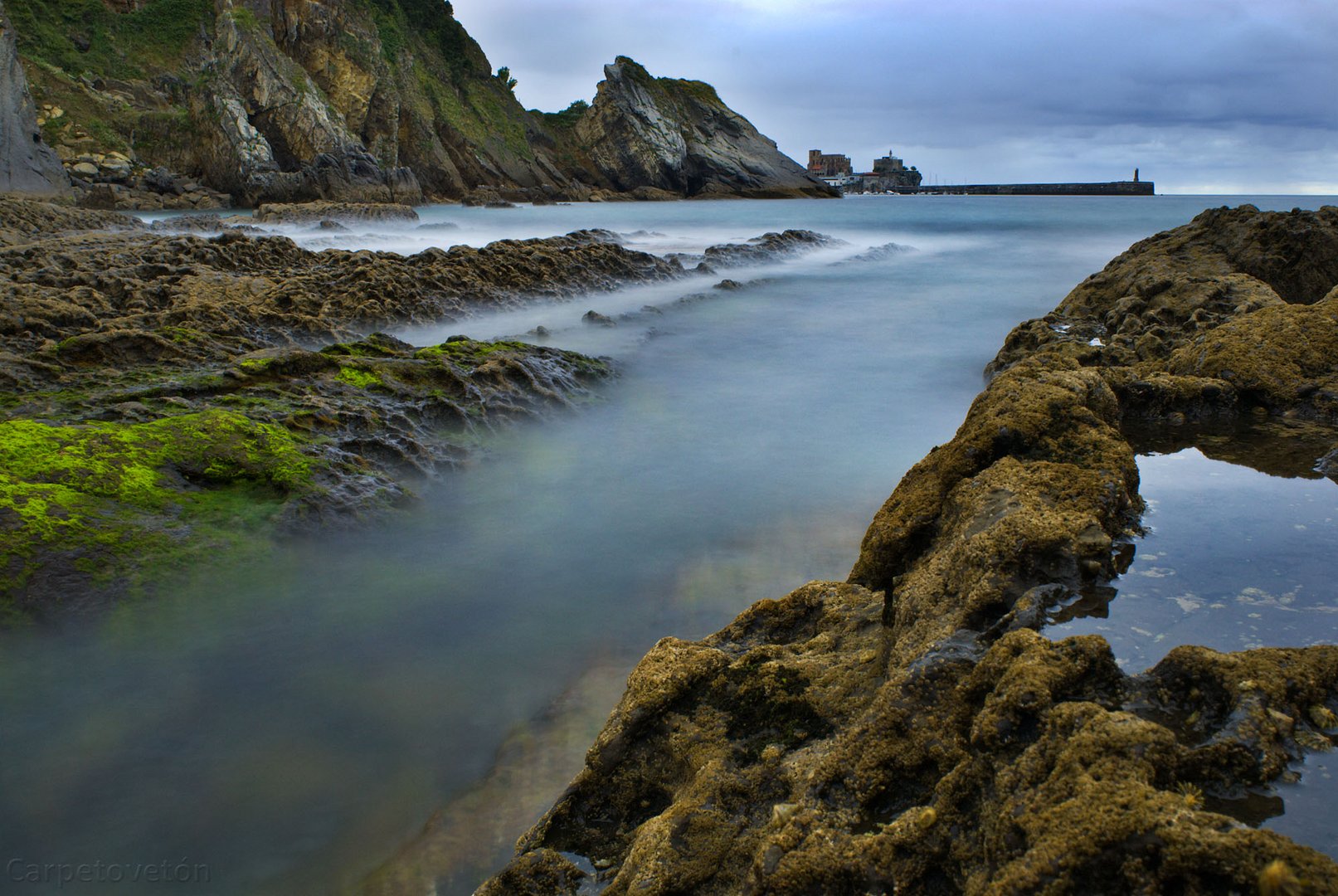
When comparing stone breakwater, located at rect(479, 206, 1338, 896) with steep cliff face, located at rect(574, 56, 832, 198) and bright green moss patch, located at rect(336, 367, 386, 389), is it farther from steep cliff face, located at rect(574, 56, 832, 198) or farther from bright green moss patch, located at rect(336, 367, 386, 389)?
steep cliff face, located at rect(574, 56, 832, 198)

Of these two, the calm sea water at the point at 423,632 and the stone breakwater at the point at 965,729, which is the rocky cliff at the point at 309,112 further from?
the stone breakwater at the point at 965,729

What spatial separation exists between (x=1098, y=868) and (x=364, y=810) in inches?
93.9

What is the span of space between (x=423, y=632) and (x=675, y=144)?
263ft

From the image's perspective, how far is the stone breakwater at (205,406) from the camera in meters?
3.68

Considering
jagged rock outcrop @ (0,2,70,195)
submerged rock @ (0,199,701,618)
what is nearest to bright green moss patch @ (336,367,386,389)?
submerged rock @ (0,199,701,618)

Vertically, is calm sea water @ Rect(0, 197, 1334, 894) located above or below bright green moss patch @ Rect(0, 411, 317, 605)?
below

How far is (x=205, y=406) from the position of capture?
499 centimetres

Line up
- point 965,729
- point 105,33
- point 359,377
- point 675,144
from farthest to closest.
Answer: point 675,144 → point 105,33 → point 359,377 → point 965,729

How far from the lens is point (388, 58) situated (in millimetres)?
56156

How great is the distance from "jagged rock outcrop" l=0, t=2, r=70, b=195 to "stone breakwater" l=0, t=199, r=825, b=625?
67.0 ft

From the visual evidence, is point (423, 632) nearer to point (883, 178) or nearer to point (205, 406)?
point (205, 406)

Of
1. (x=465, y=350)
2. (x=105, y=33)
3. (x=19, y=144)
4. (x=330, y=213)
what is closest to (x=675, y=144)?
(x=105, y=33)

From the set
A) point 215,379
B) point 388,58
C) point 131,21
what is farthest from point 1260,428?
point 131,21

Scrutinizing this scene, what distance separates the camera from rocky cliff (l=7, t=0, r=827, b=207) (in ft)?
129
